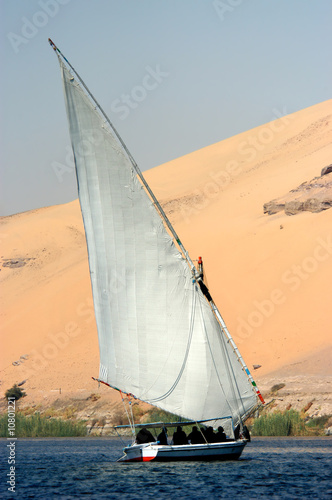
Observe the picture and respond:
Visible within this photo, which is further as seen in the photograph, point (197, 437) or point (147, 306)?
point (197, 437)

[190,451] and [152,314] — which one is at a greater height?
[152,314]

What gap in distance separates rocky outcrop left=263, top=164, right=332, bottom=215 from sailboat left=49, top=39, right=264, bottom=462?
96.8ft

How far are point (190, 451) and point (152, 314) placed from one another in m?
3.52

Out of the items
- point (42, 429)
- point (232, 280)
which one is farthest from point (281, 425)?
point (232, 280)

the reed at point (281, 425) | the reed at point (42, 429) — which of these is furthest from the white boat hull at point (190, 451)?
the reed at point (42, 429)

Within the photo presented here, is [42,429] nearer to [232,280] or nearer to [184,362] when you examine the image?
[184,362]

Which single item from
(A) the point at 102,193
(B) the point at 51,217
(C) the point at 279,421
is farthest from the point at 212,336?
(B) the point at 51,217

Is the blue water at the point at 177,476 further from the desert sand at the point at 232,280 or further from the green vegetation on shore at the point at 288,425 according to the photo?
the desert sand at the point at 232,280

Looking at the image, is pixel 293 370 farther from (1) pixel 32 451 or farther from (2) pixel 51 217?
(2) pixel 51 217

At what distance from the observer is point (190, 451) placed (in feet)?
66.8

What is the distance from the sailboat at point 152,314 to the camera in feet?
66.9

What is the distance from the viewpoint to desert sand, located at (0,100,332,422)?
124ft

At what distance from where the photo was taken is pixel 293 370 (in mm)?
34875

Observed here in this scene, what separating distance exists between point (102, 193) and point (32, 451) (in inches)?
423
